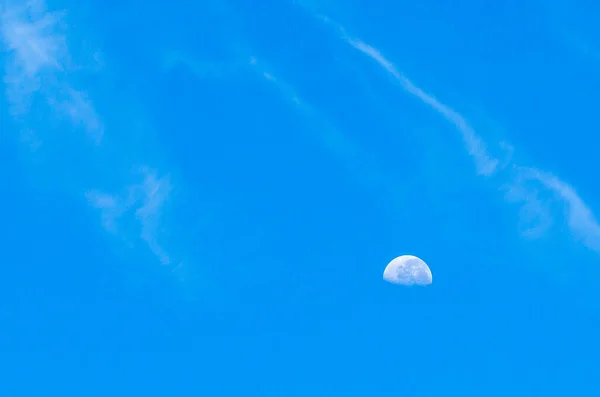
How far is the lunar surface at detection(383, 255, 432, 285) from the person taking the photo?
21578 mm

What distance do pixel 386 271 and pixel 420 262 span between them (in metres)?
1.19

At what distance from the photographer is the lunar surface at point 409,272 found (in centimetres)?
2158

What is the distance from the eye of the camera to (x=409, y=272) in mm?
21656

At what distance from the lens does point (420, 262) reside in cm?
2175

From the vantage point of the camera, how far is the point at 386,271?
72.0 ft
